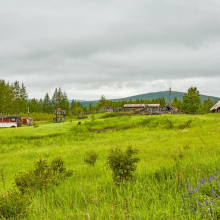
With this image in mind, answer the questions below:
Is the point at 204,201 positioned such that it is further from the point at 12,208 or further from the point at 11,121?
the point at 11,121

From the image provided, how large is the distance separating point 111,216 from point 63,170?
4345 millimetres

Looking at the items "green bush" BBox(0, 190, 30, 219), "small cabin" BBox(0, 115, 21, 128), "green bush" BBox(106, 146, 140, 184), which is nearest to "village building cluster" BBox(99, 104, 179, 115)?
"small cabin" BBox(0, 115, 21, 128)

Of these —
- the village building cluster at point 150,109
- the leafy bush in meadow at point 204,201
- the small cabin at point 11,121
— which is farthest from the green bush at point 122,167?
the village building cluster at point 150,109

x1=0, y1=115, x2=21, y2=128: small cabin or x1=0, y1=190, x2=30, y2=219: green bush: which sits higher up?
x1=0, y1=190, x2=30, y2=219: green bush

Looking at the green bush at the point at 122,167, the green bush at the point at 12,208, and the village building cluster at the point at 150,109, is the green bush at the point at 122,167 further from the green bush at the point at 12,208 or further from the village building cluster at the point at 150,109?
the village building cluster at the point at 150,109

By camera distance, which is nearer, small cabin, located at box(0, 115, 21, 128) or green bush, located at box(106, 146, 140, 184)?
green bush, located at box(106, 146, 140, 184)

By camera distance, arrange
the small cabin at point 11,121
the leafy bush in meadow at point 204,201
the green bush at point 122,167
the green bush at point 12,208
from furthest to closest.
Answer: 1. the small cabin at point 11,121
2. the green bush at point 122,167
3. the green bush at point 12,208
4. the leafy bush in meadow at point 204,201

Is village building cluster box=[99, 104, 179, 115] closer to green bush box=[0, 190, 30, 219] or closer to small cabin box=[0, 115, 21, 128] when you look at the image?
small cabin box=[0, 115, 21, 128]

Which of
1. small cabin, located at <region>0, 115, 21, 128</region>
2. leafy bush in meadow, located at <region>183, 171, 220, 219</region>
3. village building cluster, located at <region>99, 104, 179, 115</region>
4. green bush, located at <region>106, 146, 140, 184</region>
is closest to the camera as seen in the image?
leafy bush in meadow, located at <region>183, 171, 220, 219</region>

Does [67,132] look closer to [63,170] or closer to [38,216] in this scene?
[63,170]

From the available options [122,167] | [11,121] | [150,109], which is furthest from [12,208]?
[150,109]

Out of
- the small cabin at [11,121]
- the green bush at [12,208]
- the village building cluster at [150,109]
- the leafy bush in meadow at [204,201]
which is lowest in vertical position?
the small cabin at [11,121]

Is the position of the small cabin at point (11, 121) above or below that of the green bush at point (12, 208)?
below

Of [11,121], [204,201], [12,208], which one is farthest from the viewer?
[11,121]
